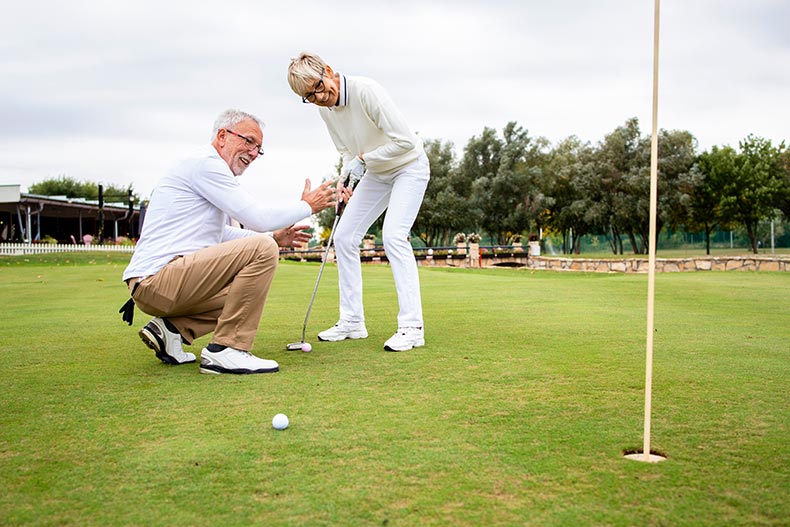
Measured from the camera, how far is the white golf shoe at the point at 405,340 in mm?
4656

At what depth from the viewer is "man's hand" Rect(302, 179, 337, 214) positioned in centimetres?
429

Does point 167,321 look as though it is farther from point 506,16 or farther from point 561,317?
point 561,317

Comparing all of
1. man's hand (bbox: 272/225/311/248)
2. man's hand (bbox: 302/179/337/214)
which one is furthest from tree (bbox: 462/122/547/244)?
man's hand (bbox: 302/179/337/214)

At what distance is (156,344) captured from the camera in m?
4.29

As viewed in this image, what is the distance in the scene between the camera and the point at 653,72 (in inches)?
98.3

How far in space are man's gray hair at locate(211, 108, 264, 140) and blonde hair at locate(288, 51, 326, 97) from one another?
63 cm

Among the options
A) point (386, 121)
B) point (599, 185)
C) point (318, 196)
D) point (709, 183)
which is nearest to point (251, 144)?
point (318, 196)

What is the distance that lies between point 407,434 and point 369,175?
10.2 ft

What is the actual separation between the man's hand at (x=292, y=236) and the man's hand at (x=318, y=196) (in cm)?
37

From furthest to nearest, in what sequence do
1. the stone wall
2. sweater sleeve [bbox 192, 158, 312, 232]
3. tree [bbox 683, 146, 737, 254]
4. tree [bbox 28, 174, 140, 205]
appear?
tree [bbox 28, 174, 140, 205]
tree [bbox 683, 146, 737, 254]
the stone wall
sweater sleeve [bbox 192, 158, 312, 232]

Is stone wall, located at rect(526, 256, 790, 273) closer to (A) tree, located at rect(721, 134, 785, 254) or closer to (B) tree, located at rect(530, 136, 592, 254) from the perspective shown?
(B) tree, located at rect(530, 136, 592, 254)

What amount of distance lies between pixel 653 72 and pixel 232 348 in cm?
272

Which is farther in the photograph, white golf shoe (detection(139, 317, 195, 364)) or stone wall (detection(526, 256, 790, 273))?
stone wall (detection(526, 256, 790, 273))

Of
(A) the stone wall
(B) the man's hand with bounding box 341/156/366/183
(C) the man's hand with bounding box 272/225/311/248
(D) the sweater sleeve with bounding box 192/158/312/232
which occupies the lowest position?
(A) the stone wall
